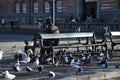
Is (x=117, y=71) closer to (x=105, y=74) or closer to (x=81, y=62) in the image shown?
(x=105, y=74)

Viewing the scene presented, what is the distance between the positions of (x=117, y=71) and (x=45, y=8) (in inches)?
2020

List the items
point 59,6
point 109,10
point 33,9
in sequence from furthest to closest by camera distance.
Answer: point 33,9 → point 59,6 → point 109,10

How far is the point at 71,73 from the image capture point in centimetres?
1366

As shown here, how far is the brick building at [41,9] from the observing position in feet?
194

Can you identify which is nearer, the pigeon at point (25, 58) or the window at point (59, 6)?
the pigeon at point (25, 58)

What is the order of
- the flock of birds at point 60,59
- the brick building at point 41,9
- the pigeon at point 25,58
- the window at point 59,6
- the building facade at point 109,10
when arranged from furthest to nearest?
the window at point 59,6, the brick building at point 41,9, the building facade at point 109,10, the pigeon at point 25,58, the flock of birds at point 60,59

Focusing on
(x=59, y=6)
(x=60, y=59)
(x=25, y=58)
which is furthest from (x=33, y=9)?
(x=25, y=58)

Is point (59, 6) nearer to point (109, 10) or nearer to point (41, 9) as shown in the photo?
point (41, 9)

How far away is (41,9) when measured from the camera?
2581 inches

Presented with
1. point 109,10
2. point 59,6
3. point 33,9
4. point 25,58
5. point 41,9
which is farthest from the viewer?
point 33,9

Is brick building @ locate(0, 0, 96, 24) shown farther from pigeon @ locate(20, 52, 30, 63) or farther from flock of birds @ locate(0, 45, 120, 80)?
pigeon @ locate(20, 52, 30, 63)

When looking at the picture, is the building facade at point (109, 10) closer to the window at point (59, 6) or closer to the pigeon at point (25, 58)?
the window at point (59, 6)

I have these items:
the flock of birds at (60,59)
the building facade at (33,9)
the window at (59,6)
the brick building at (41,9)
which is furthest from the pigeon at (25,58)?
the window at (59,6)

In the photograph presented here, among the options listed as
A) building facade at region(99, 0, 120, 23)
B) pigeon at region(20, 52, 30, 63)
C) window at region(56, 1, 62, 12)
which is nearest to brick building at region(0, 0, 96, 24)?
window at region(56, 1, 62, 12)
